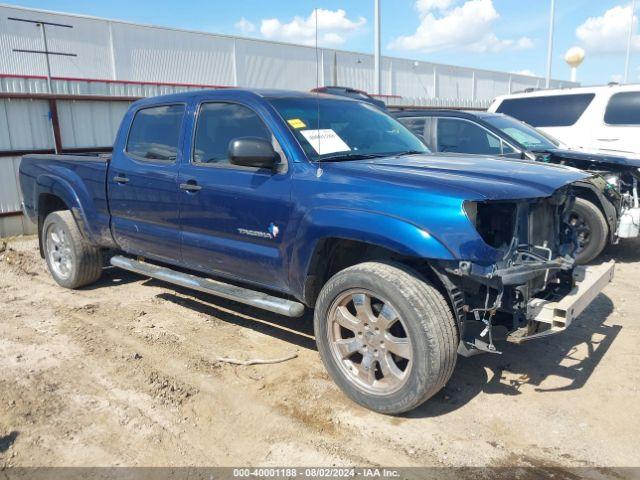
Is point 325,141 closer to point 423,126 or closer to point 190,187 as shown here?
point 190,187

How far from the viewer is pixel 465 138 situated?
23.0ft

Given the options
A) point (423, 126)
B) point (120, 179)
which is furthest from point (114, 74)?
point (120, 179)

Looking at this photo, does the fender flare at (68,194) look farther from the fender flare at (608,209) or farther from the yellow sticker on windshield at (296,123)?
the fender flare at (608,209)

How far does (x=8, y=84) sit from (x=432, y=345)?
886cm

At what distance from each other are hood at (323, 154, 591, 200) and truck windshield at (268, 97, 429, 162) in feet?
0.64

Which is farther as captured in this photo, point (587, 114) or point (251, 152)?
point (587, 114)

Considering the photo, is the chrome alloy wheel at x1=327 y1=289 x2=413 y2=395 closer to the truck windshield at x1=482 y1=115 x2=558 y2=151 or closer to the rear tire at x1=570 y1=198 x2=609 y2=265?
the rear tire at x1=570 y1=198 x2=609 y2=265

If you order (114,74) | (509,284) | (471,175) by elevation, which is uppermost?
(114,74)

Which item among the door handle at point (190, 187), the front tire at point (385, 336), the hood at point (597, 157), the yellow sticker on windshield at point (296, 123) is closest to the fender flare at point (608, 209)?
the hood at point (597, 157)

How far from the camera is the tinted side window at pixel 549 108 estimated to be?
881cm

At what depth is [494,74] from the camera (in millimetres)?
48969

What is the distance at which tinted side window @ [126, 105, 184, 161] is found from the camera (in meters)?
4.41

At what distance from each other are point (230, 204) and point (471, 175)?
1.68m

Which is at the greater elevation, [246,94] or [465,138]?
[246,94]
